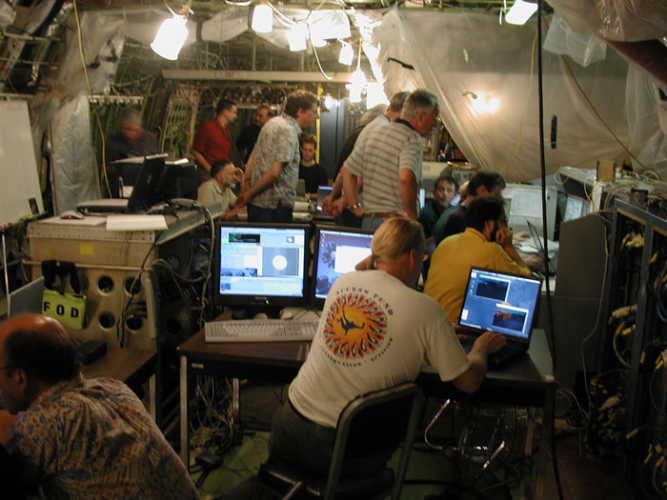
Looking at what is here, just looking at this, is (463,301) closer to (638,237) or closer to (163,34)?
(638,237)

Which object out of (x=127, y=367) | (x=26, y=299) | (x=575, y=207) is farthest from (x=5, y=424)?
(x=575, y=207)

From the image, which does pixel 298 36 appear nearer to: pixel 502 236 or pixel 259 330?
pixel 502 236

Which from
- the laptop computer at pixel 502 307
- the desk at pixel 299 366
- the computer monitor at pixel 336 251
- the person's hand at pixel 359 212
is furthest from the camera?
Answer: the person's hand at pixel 359 212

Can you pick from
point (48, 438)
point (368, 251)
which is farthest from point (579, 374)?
point (48, 438)

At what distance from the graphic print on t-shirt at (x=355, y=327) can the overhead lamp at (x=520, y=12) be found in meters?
2.06

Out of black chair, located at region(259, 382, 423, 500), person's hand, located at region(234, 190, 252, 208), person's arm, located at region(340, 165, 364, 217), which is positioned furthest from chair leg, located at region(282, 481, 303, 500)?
person's hand, located at region(234, 190, 252, 208)

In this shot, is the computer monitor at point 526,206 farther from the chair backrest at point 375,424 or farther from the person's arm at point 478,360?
the chair backrest at point 375,424

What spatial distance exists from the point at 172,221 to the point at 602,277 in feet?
7.68

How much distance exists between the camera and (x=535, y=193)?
4520mm

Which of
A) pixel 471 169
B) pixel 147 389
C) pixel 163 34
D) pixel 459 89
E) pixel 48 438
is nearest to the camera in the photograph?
pixel 48 438

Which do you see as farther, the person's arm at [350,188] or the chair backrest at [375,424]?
the person's arm at [350,188]

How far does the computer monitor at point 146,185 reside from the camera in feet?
9.52

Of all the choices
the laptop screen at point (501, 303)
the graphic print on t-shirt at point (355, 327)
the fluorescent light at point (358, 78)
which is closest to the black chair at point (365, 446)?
the graphic print on t-shirt at point (355, 327)

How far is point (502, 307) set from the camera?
245cm
